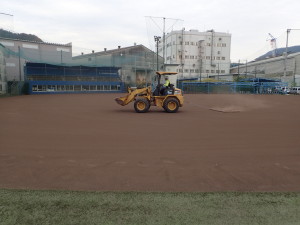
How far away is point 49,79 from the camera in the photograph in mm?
38844

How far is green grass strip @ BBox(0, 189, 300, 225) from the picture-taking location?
2916 millimetres

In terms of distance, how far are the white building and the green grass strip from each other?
233 feet

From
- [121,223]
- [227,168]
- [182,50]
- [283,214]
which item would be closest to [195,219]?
[121,223]

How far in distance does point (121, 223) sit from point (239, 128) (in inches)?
266

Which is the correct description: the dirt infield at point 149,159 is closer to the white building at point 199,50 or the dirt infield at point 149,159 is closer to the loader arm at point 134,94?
the loader arm at point 134,94

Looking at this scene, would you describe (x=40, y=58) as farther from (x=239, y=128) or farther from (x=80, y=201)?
(x=80, y=201)

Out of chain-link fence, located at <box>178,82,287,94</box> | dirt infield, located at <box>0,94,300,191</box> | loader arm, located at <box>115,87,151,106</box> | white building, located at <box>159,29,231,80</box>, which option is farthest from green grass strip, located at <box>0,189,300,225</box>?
white building, located at <box>159,29,231,80</box>

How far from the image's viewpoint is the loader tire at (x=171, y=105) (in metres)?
13.2

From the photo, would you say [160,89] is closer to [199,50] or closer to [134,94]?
[134,94]

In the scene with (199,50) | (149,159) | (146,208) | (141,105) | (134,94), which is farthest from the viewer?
(199,50)

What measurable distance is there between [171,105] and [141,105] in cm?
160

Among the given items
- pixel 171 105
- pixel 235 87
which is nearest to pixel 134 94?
pixel 171 105

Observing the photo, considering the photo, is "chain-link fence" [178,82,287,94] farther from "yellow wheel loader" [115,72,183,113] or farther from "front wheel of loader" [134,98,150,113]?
"front wheel of loader" [134,98,150,113]

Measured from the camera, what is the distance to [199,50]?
75188 millimetres
